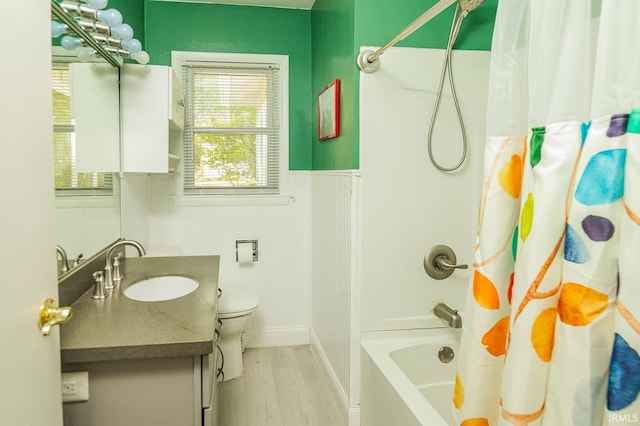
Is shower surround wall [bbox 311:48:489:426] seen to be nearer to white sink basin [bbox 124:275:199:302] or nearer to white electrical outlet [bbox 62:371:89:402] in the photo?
white sink basin [bbox 124:275:199:302]

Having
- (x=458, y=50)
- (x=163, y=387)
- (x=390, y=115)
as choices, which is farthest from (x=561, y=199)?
(x=458, y=50)

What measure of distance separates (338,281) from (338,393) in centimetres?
63

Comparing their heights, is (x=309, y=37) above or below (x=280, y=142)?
above

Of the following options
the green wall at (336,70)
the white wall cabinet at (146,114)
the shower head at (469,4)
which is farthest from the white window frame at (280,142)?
the shower head at (469,4)

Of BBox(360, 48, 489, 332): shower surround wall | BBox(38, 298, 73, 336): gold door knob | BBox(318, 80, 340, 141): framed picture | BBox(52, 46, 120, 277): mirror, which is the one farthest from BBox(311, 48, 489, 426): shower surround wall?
BBox(38, 298, 73, 336): gold door knob

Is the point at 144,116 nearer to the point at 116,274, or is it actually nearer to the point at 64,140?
the point at 64,140

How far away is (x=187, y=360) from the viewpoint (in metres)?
1.35

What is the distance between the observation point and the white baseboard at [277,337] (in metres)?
3.36

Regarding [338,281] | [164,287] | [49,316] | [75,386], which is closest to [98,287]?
[164,287]

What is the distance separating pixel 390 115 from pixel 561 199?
4.77 ft

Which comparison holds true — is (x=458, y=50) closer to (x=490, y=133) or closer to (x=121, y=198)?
(x=490, y=133)

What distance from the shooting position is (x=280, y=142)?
3279mm

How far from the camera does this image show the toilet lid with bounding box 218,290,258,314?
8.99ft

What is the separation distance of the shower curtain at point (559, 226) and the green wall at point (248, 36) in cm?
237
